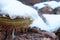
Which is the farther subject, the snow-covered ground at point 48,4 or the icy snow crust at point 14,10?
the snow-covered ground at point 48,4

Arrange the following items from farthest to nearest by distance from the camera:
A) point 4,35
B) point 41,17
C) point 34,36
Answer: point 41,17, point 34,36, point 4,35

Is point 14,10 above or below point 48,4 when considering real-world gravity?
below

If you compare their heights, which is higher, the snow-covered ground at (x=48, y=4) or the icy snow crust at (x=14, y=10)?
the snow-covered ground at (x=48, y=4)

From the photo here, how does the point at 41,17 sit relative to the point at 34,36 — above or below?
above

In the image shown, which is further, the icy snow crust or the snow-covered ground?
the snow-covered ground

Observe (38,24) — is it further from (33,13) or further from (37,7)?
(33,13)

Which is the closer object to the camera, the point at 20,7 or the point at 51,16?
the point at 20,7

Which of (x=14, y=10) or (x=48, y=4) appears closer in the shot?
(x=14, y=10)

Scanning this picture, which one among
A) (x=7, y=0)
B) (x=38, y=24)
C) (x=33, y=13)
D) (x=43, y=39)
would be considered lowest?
(x=43, y=39)

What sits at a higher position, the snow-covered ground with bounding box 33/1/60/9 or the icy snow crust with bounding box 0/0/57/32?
the snow-covered ground with bounding box 33/1/60/9

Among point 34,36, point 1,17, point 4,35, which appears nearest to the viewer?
point 1,17

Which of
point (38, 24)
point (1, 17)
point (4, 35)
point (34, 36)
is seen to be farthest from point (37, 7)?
point (1, 17)
